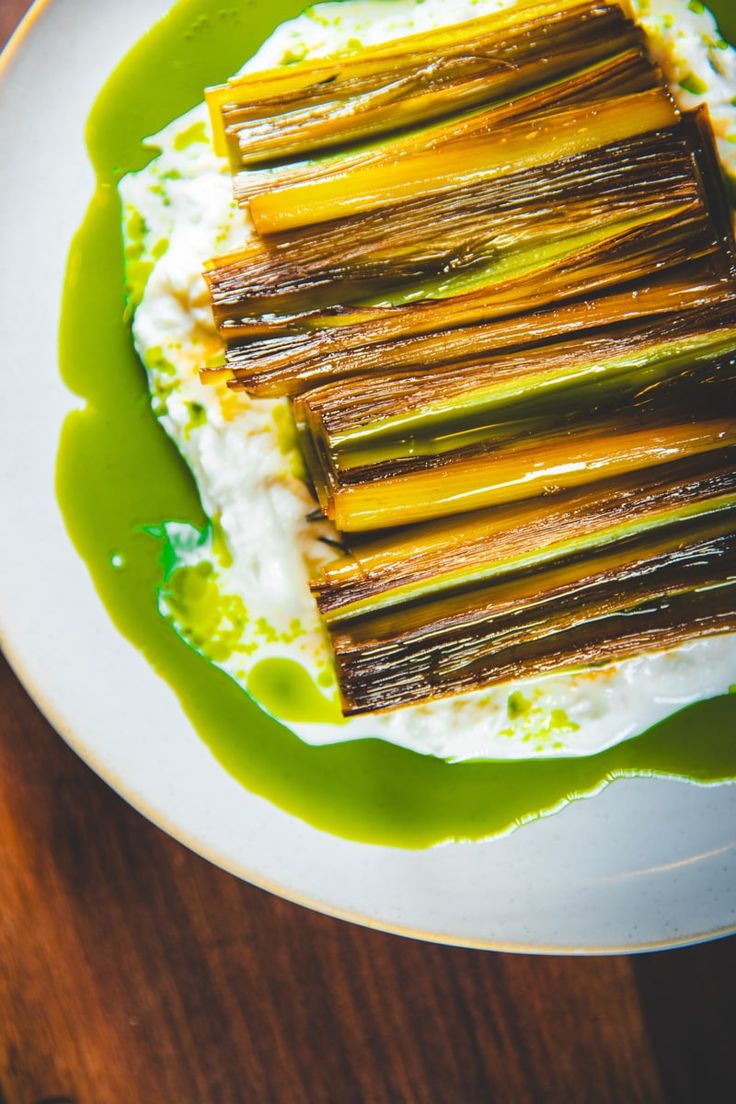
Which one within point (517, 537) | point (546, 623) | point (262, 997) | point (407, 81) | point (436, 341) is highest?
point (407, 81)

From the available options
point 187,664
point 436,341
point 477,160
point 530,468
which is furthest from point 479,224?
point 187,664

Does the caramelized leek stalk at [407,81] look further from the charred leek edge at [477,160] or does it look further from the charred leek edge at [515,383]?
the charred leek edge at [515,383]

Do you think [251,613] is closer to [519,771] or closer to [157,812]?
[157,812]

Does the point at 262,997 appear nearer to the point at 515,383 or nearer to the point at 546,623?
the point at 546,623

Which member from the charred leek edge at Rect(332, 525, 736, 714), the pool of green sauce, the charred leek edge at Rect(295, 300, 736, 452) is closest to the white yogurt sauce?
the pool of green sauce

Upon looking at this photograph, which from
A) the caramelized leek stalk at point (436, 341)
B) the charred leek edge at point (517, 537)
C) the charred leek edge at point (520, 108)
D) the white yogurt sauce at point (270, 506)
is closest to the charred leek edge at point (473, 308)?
the caramelized leek stalk at point (436, 341)

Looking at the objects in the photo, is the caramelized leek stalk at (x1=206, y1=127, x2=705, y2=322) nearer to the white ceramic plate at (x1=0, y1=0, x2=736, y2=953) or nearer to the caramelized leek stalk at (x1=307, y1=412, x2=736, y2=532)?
the caramelized leek stalk at (x1=307, y1=412, x2=736, y2=532)

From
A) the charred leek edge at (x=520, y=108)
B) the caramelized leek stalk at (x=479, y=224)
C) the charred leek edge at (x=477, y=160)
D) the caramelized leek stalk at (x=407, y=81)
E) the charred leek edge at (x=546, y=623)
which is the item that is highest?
the caramelized leek stalk at (x=407, y=81)
